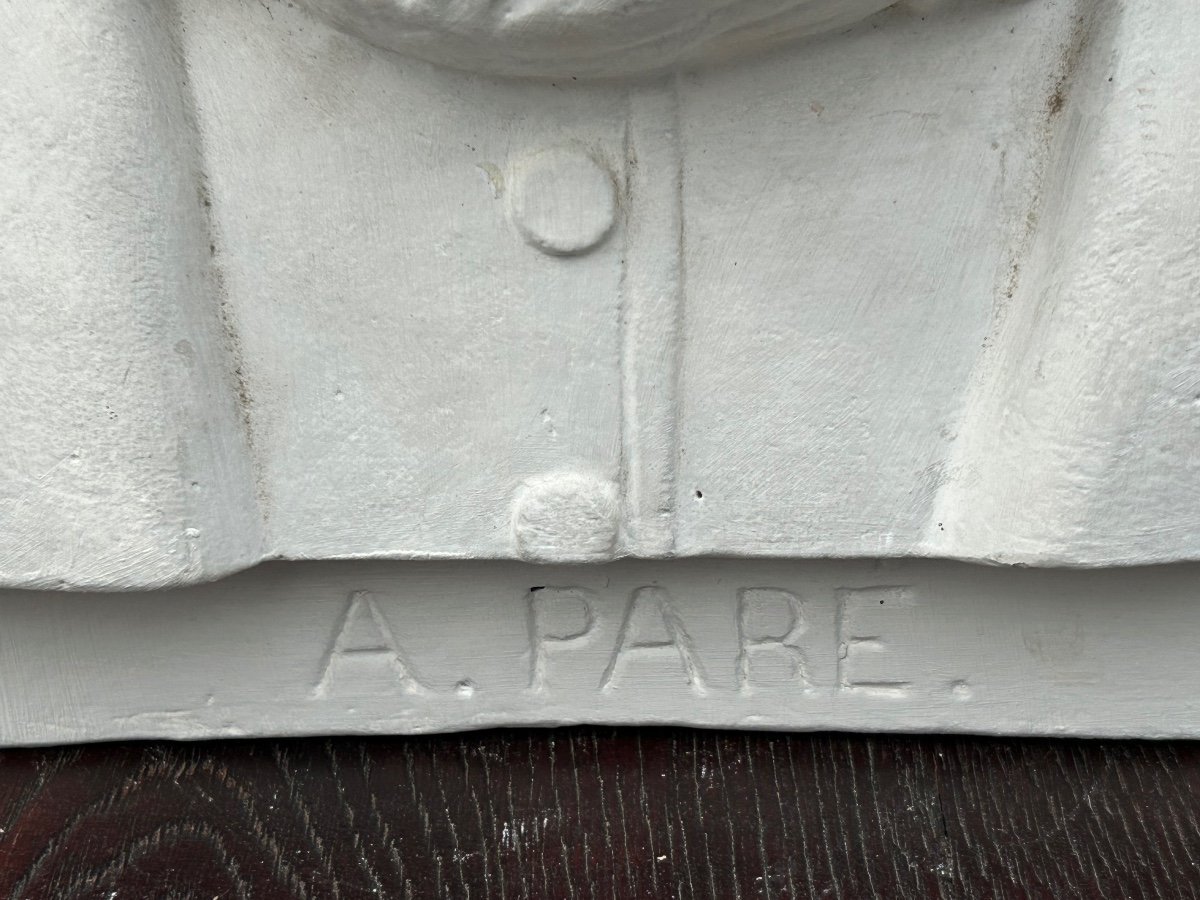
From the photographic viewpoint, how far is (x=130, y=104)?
623 millimetres

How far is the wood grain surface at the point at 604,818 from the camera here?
2.61 feet

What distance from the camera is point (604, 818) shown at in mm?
855

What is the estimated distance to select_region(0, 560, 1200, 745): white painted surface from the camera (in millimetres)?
820

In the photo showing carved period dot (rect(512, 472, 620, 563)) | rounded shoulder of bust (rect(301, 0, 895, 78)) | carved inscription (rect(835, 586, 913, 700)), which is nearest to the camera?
rounded shoulder of bust (rect(301, 0, 895, 78))

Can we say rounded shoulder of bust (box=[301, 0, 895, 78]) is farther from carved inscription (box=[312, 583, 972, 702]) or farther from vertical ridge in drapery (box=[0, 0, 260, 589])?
carved inscription (box=[312, 583, 972, 702])

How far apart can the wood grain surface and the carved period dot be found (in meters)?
0.27

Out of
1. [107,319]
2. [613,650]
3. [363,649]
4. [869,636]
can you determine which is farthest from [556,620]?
[107,319]

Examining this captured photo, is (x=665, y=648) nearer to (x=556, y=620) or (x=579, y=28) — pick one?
(x=556, y=620)

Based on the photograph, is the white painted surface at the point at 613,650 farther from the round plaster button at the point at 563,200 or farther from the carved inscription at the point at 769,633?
the round plaster button at the point at 563,200

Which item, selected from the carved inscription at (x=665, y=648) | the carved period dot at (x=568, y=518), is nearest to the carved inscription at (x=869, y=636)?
the carved inscription at (x=665, y=648)

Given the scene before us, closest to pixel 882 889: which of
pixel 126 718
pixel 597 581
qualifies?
pixel 597 581

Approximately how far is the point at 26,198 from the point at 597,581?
50 centimetres

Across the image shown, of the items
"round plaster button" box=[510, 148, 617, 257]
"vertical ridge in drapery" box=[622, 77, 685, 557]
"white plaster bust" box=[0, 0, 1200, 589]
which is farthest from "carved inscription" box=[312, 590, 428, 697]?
"round plaster button" box=[510, 148, 617, 257]

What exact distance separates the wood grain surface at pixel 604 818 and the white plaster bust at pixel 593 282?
0.84 feet
